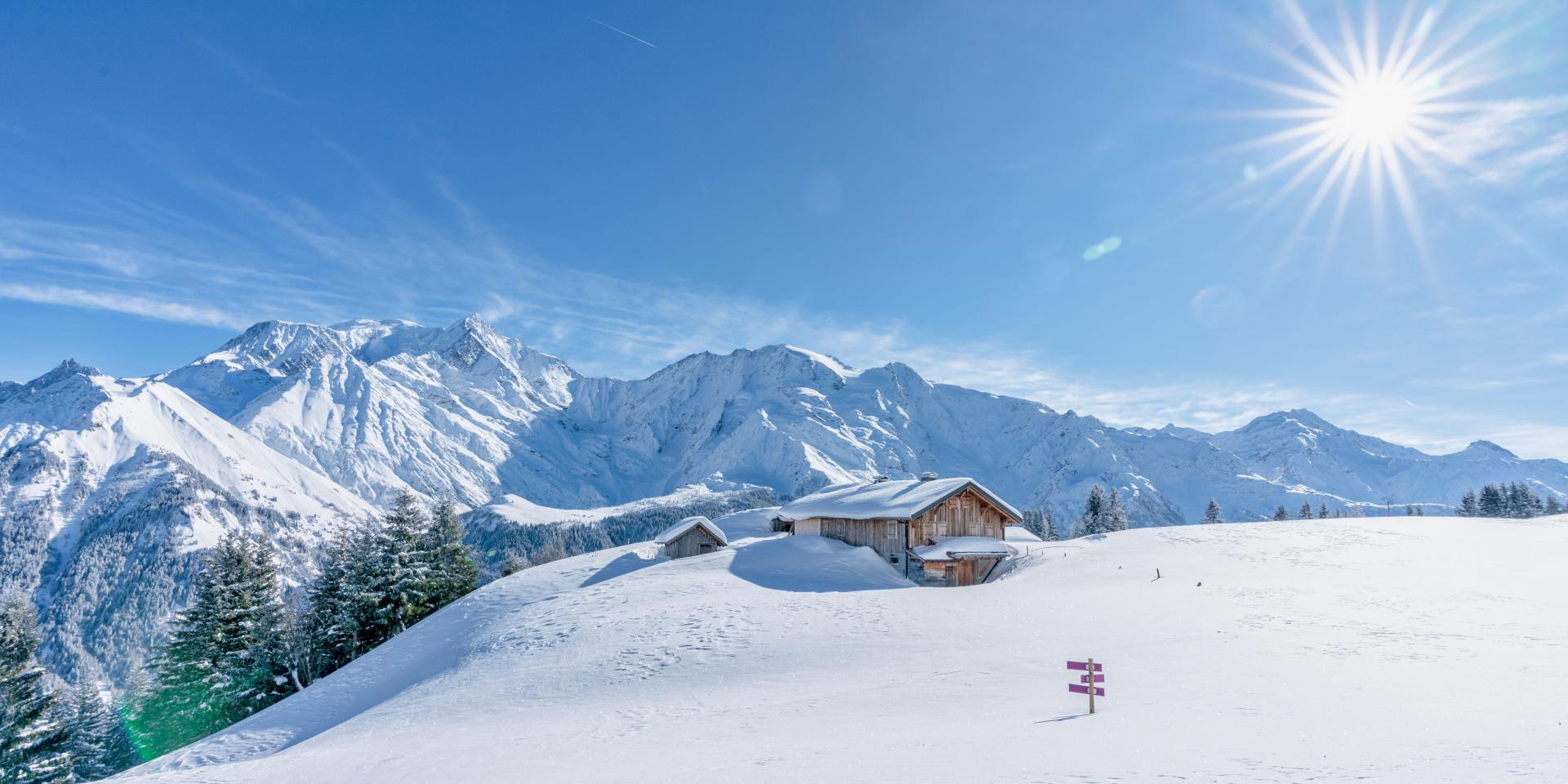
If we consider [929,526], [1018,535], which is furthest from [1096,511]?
[929,526]

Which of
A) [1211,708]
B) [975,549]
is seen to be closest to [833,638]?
[1211,708]

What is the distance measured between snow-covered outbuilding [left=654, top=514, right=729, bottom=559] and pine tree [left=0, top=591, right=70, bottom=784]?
28.4 meters

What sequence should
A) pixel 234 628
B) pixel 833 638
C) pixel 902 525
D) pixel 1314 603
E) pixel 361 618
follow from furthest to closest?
pixel 902 525, pixel 361 618, pixel 234 628, pixel 1314 603, pixel 833 638

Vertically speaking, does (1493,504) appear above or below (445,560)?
above

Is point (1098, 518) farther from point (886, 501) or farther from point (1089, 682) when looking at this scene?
point (1089, 682)

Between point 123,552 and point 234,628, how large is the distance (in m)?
236

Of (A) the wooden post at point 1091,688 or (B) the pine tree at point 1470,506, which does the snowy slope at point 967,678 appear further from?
(B) the pine tree at point 1470,506

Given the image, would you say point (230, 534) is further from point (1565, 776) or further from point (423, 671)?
point (1565, 776)

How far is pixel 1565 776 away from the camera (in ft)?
26.8

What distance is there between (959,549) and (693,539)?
1681 centimetres

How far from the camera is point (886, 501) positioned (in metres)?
41.8

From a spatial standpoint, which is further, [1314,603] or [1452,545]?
[1452,545]

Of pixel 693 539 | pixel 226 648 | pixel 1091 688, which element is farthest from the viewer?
pixel 693 539

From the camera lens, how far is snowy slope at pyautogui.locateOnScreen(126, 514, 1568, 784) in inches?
424
